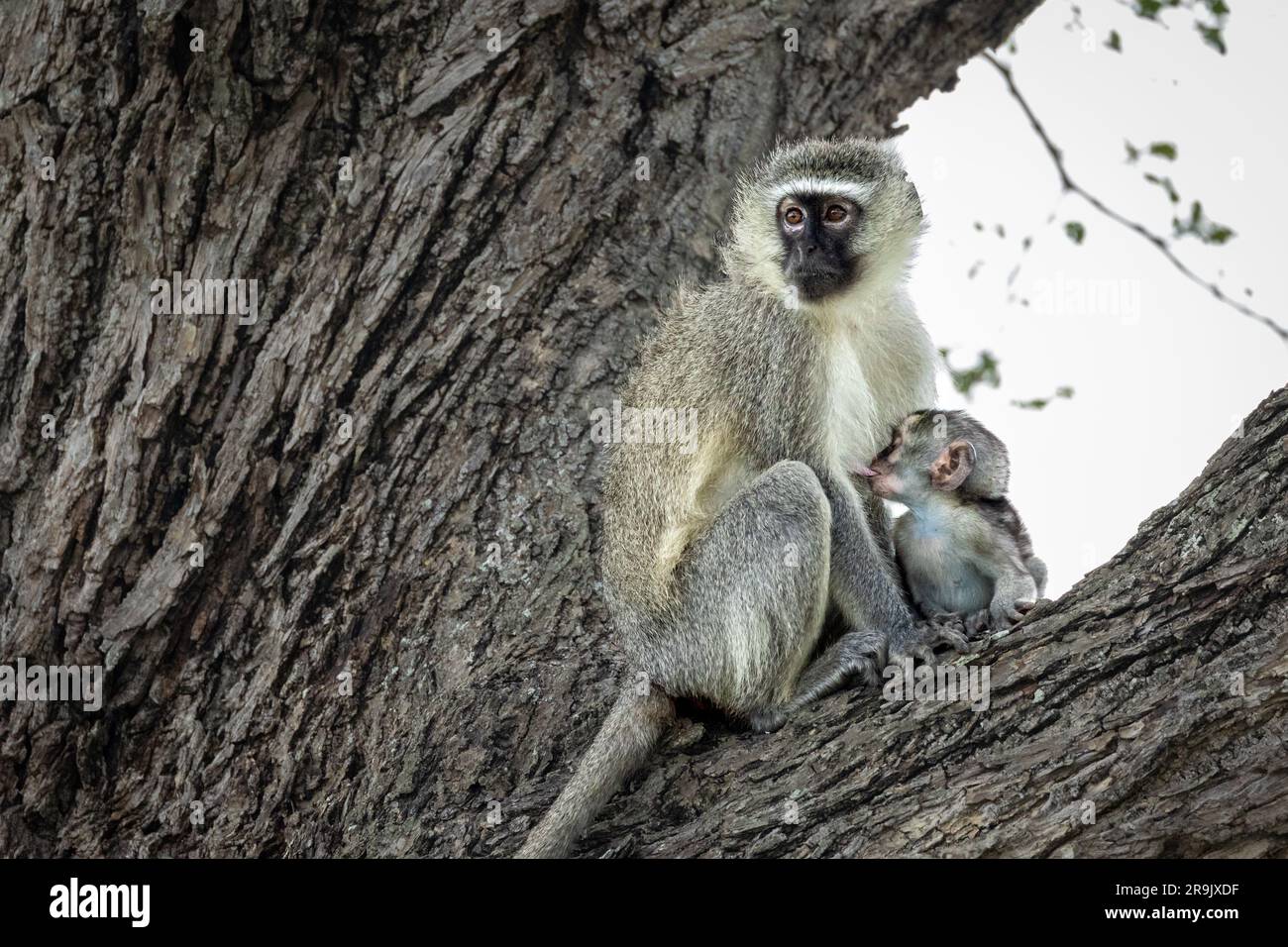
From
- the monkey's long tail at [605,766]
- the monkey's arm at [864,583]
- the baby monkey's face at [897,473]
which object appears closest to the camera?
the monkey's long tail at [605,766]

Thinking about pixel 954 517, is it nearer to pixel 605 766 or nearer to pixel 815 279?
pixel 815 279

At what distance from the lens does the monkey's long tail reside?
409cm

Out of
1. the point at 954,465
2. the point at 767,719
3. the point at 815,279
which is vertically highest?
the point at 815,279

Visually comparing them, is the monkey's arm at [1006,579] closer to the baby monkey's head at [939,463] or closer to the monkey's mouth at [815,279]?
the baby monkey's head at [939,463]

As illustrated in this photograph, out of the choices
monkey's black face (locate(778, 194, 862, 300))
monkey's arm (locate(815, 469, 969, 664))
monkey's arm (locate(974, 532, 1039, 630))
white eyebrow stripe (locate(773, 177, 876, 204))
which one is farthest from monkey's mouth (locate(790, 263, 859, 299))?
monkey's arm (locate(974, 532, 1039, 630))

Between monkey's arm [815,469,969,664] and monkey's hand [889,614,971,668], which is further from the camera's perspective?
monkey's arm [815,469,969,664]

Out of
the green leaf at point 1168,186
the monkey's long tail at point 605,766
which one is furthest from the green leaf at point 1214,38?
the monkey's long tail at point 605,766

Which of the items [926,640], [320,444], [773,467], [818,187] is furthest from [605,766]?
[818,187]

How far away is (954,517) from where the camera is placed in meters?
4.91

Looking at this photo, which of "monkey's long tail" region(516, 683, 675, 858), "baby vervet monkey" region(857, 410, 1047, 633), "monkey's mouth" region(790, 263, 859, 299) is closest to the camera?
"monkey's long tail" region(516, 683, 675, 858)

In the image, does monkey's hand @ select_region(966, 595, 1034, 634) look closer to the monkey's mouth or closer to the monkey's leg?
the monkey's leg

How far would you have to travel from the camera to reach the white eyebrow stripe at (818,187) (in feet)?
17.4

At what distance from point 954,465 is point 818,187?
1.23m

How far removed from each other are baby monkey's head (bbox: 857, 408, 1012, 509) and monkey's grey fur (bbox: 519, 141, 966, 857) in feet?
0.50
